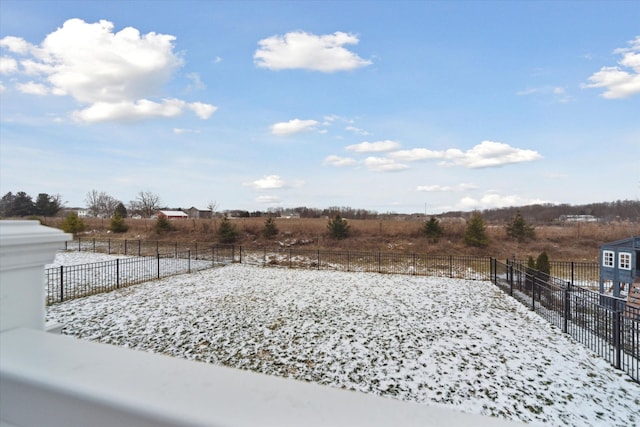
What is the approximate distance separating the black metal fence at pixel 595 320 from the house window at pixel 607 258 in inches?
54.2

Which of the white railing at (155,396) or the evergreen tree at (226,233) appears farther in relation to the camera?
the evergreen tree at (226,233)

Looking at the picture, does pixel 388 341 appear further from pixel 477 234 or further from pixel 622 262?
pixel 477 234

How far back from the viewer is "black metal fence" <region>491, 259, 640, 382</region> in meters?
5.68

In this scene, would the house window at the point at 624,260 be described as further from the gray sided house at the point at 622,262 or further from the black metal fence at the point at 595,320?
the black metal fence at the point at 595,320

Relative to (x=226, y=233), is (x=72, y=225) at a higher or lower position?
higher

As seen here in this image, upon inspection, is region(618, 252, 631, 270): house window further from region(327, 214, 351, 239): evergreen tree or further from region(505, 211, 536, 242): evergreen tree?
region(327, 214, 351, 239): evergreen tree

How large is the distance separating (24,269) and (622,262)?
1355 centimetres

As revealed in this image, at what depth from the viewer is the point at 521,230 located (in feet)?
66.4

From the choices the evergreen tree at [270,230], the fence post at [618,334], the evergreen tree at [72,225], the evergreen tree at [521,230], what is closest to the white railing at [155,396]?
the fence post at [618,334]

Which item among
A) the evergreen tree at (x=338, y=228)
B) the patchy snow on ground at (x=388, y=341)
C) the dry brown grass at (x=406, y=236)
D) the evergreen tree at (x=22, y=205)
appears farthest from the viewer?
the evergreen tree at (x=22, y=205)

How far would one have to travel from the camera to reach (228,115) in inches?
566

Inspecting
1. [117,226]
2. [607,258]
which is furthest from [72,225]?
[607,258]

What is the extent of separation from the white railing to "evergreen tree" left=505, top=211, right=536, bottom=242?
23249 millimetres

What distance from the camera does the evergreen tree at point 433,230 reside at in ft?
72.5
